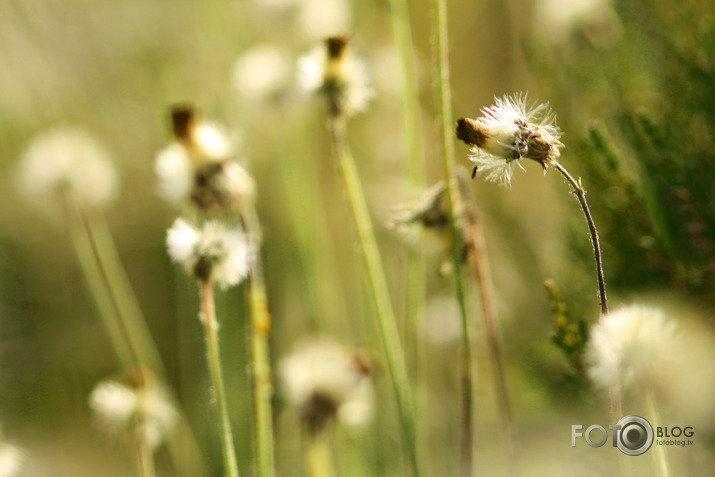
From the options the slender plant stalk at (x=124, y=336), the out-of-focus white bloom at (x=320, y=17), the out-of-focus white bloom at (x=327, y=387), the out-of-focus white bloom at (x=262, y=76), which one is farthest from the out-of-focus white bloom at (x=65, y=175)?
the out-of-focus white bloom at (x=327, y=387)

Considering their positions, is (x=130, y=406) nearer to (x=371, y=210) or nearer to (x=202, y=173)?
(x=202, y=173)

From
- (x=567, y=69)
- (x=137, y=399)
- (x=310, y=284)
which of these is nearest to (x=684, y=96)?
(x=567, y=69)

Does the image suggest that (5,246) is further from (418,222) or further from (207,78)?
(418,222)

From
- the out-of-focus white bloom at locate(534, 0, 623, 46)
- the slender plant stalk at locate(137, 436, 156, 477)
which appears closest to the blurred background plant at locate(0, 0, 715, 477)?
the out-of-focus white bloom at locate(534, 0, 623, 46)

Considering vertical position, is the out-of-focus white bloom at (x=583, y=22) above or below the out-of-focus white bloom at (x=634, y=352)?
above

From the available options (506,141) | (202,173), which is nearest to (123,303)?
(202,173)

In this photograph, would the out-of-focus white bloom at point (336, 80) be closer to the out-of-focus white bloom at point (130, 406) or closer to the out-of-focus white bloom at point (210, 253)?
the out-of-focus white bloom at point (210, 253)
